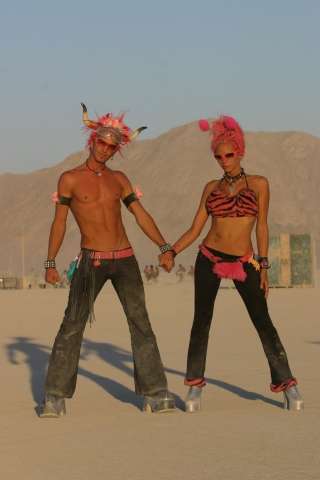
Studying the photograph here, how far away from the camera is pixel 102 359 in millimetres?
13391

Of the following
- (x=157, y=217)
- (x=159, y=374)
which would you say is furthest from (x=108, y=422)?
(x=157, y=217)

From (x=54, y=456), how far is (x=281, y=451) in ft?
4.31

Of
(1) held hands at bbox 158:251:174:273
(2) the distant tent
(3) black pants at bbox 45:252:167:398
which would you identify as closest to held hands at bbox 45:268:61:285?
(3) black pants at bbox 45:252:167:398

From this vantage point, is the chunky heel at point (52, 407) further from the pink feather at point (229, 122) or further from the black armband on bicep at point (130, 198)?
the pink feather at point (229, 122)

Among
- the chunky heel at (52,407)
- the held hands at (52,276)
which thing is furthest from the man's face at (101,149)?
the chunky heel at (52,407)

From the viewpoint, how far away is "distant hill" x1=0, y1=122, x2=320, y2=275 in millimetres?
133125

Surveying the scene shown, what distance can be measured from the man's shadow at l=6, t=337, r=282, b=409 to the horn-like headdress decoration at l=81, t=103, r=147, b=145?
208 cm

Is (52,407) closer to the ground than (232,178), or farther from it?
closer to the ground

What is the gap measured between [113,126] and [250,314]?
1761 mm

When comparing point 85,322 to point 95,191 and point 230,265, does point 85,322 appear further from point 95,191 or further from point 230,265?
point 230,265

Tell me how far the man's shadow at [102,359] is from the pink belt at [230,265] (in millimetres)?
1103

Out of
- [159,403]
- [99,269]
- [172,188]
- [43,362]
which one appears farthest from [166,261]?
[172,188]

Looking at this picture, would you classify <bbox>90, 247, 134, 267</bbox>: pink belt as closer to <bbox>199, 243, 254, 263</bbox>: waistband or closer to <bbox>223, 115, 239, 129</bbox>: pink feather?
<bbox>199, 243, 254, 263</bbox>: waistband

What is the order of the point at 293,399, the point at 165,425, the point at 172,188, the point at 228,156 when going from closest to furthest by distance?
the point at 165,425 < the point at 293,399 < the point at 228,156 < the point at 172,188
